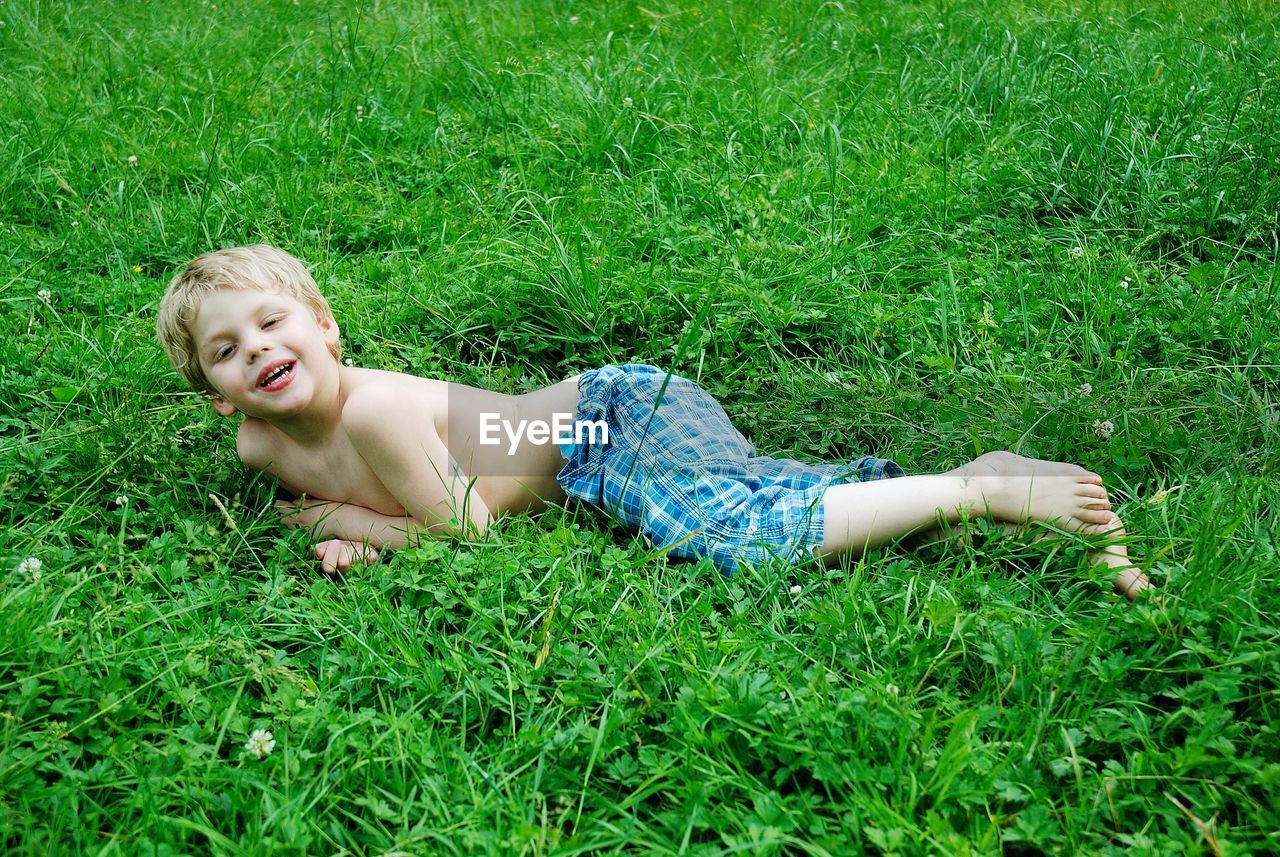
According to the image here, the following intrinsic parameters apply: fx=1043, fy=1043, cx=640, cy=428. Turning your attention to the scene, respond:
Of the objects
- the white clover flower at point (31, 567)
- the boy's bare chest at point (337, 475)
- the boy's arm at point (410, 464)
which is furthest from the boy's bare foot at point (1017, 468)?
the white clover flower at point (31, 567)

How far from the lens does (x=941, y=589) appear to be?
2.24 meters

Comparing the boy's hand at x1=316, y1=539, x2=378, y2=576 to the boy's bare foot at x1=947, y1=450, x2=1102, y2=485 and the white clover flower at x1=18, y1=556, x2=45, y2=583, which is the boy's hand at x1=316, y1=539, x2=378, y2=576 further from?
the boy's bare foot at x1=947, y1=450, x2=1102, y2=485

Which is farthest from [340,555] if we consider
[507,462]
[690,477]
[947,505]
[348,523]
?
[947,505]

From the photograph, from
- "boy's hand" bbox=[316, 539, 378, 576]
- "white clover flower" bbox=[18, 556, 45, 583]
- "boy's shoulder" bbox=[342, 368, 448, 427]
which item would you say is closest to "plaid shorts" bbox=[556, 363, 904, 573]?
"boy's shoulder" bbox=[342, 368, 448, 427]

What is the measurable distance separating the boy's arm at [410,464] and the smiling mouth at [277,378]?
0.54 feet

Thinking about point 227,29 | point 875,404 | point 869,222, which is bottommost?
point 875,404

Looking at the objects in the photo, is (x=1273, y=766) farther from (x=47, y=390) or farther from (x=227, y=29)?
(x=227, y=29)

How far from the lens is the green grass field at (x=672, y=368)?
5.99 ft

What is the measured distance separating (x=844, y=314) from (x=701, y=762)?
1917mm

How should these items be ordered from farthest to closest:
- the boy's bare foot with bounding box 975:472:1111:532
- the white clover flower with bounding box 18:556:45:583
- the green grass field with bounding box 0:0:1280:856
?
the boy's bare foot with bounding box 975:472:1111:532 → the white clover flower with bounding box 18:556:45:583 → the green grass field with bounding box 0:0:1280:856

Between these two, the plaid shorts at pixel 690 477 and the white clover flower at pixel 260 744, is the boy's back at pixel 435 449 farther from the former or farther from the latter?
Answer: the white clover flower at pixel 260 744

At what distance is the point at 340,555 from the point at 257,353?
52 centimetres

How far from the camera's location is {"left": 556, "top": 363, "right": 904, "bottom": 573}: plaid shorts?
2.44m

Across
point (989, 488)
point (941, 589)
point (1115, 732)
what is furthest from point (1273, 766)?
point (989, 488)
